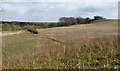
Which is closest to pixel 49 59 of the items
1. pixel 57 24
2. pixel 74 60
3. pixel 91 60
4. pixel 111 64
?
pixel 74 60

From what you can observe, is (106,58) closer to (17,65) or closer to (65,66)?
(65,66)

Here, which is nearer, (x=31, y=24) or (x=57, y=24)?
(x=31, y=24)

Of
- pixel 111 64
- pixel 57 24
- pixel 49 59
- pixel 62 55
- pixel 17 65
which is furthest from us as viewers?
pixel 57 24

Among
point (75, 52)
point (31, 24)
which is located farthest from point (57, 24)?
point (75, 52)

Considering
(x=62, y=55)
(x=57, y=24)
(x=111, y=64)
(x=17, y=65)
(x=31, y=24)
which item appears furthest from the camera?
(x=57, y=24)

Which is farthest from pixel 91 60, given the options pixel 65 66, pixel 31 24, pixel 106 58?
pixel 31 24

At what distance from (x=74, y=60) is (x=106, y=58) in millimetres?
1393

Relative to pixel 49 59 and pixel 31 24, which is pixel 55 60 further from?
pixel 31 24

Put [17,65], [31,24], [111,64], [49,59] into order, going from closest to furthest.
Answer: [111,64]
[17,65]
[49,59]
[31,24]

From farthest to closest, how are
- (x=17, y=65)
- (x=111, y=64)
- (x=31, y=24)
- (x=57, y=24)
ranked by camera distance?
(x=57, y=24), (x=31, y=24), (x=17, y=65), (x=111, y=64)

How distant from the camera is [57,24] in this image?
7956 cm

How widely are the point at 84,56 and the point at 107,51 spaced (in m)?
1.29

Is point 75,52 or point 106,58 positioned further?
point 75,52

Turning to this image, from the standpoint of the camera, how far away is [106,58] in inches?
425
